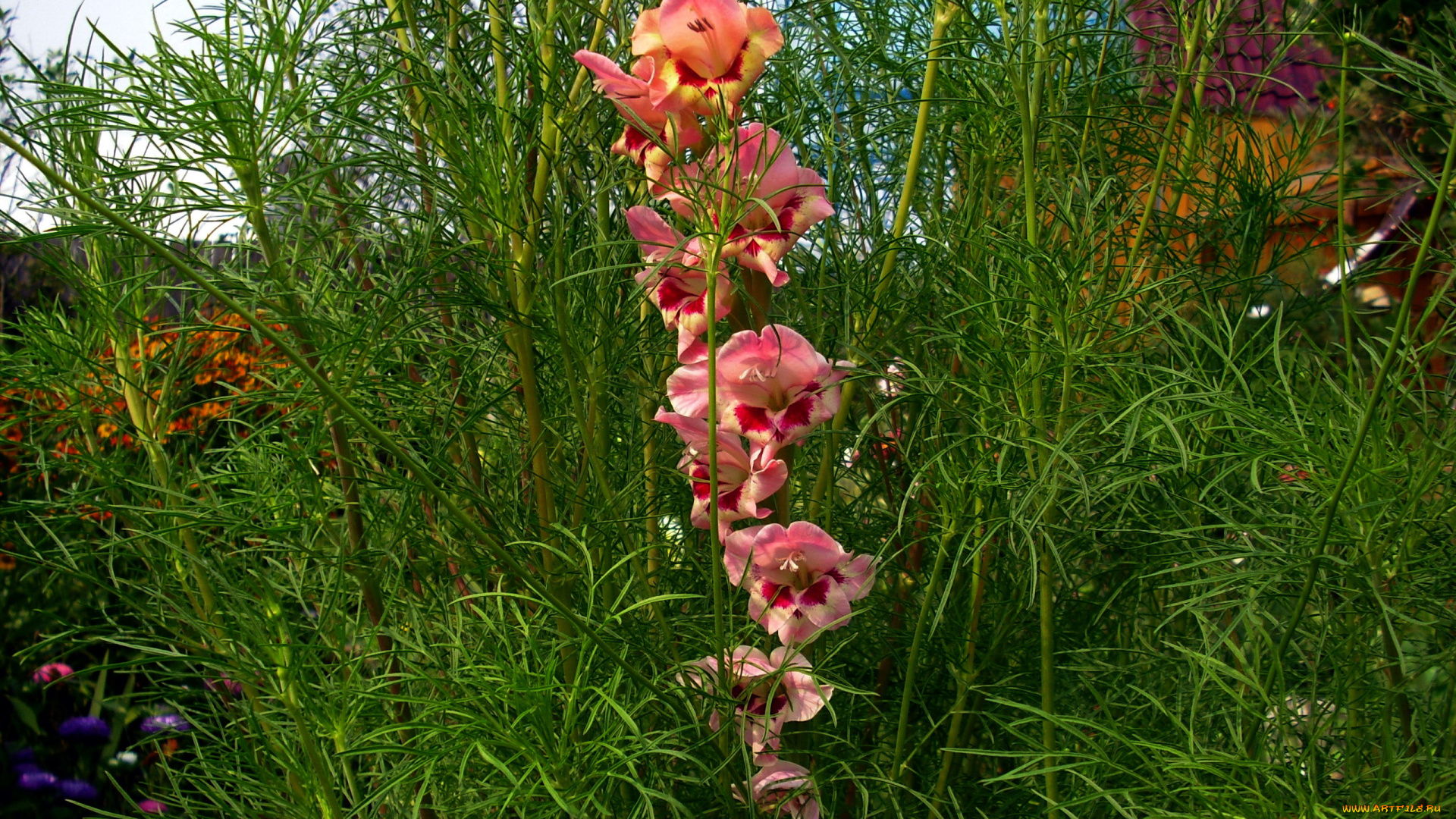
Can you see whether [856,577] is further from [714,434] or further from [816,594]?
[714,434]

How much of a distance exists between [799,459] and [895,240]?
0.30 meters

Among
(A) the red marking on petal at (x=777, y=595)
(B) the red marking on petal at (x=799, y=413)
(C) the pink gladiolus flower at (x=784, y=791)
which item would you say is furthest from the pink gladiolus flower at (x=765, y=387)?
(C) the pink gladiolus flower at (x=784, y=791)

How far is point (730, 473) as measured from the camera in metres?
0.83

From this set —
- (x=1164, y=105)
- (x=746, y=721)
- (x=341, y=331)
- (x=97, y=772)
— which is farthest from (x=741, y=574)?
(x=97, y=772)

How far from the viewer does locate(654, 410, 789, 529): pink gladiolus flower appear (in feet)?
2.54

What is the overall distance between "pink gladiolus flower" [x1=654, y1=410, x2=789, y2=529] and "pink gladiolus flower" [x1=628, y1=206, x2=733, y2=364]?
2.1 inches

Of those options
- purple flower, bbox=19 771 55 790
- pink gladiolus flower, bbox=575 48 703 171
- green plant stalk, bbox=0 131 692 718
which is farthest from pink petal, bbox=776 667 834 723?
purple flower, bbox=19 771 55 790

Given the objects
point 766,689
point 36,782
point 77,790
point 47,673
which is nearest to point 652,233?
point 766,689

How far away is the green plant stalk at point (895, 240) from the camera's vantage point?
837mm

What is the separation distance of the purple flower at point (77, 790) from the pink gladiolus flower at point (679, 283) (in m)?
1.73

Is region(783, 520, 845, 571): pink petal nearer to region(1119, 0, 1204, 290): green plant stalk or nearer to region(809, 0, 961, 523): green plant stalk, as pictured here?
region(809, 0, 961, 523): green plant stalk

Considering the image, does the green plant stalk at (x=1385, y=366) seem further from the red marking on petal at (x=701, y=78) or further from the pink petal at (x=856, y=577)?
the red marking on petal at (x=701, y=78)

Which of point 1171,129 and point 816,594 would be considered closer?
point 816,594

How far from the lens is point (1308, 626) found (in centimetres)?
91
